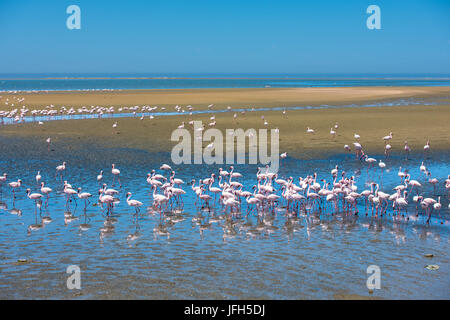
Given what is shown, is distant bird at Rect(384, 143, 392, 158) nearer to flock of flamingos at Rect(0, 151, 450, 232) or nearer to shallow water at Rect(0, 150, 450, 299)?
flock of flamingos at Rect(0, 151, 450, 232)

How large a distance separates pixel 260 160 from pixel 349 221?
950 centimetres

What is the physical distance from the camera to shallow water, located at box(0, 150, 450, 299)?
10.6 meters

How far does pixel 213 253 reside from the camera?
1263cm

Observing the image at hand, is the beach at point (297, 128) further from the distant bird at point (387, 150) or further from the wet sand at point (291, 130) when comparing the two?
the distant bird at point (387, 150)

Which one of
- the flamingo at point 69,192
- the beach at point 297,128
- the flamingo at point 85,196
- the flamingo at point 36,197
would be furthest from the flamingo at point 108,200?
the beach at point 297,128

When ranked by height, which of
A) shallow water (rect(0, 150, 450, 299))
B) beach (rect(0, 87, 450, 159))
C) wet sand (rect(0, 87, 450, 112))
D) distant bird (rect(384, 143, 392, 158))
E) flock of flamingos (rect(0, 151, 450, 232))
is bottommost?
shallow water (rect(0, 150, 450, 299))

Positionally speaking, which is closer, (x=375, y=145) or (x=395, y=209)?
(x=395, y=209)

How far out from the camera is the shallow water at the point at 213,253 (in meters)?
10.6

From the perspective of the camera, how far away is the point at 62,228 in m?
14.5

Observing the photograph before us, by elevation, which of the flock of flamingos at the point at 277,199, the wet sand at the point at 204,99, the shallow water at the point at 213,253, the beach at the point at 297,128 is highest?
the wet sand at the point at 204,99

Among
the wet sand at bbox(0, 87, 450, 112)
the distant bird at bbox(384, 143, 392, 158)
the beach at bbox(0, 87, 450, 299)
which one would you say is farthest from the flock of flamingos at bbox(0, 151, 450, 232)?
the wet sand at bbox(0, 87, 450, 112)

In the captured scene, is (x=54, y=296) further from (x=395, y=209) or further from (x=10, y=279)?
(x=395, y=209)

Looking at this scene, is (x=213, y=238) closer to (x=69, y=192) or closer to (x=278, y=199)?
(x=278, y=199)
